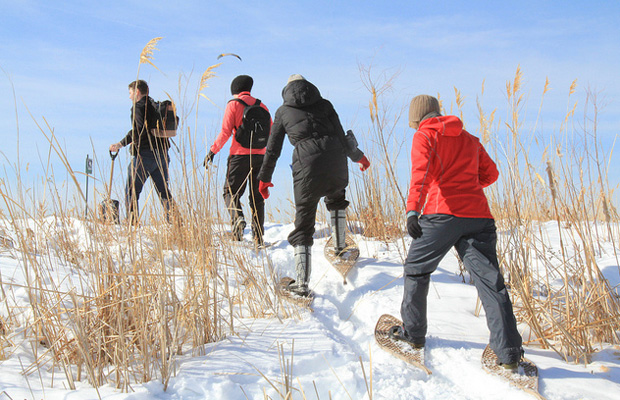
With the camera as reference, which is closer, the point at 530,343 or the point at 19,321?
the point at 19,321

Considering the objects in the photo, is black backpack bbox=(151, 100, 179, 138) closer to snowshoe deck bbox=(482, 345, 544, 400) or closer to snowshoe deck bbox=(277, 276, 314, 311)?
snowshoe deck bbox=(277, 276, 314, 311)

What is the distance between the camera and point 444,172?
2076mm

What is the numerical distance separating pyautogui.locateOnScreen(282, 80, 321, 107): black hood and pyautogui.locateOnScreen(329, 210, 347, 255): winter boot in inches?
35.8

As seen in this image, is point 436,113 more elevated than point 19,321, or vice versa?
point 436,113

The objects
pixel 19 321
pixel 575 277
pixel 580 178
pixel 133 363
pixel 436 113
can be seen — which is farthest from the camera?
pixel 580 178

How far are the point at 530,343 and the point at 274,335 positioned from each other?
4.57 ft

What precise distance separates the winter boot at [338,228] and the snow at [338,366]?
671 millimetres

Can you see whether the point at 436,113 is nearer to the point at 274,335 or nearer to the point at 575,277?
the point at 575,277

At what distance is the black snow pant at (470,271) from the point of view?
191 cm

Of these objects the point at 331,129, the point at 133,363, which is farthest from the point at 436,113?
the point at 133,363

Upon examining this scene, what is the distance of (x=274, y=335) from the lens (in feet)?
6.91

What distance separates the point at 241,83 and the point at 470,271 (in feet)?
9.75

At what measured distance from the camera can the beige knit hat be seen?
2.19m

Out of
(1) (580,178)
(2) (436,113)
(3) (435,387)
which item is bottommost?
(3) (435,387)
